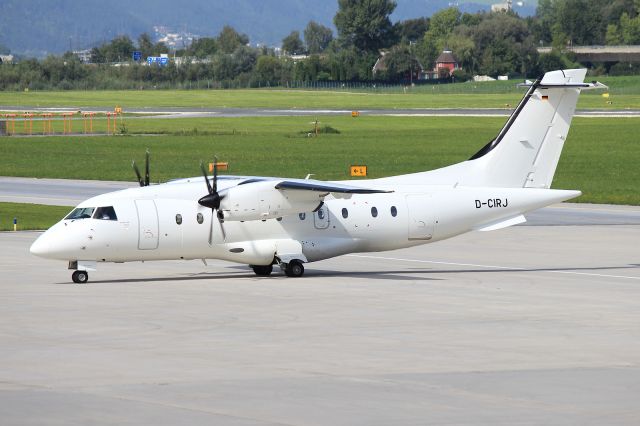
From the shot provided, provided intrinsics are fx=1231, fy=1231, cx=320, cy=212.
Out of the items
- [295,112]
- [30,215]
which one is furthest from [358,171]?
[295,112]

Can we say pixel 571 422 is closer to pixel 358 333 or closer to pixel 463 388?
pixel 463 388

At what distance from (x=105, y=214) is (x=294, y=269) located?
5143 mm

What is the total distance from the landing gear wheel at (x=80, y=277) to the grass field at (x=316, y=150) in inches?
1130

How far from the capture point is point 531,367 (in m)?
20.0

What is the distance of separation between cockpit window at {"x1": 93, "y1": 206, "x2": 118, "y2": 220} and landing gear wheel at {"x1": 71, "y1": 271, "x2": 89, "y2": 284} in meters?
1.52

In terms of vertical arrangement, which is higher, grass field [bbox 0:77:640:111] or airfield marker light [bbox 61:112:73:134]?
airfield marker light [bbox 61:112:73:134]

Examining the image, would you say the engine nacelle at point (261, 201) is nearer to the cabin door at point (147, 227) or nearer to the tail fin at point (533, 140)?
the cabin door at point (147, 227)

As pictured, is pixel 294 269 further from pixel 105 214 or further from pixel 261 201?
pixel 105 214

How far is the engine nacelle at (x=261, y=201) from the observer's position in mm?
30547

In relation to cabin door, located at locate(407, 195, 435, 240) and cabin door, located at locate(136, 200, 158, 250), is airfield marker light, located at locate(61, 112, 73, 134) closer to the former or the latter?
cabin door, located at locate(407, 195, 435, 240)

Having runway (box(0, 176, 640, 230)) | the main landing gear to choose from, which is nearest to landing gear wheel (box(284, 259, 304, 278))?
the main landing gear

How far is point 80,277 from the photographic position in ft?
100

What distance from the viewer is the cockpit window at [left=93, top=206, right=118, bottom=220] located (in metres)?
30.3

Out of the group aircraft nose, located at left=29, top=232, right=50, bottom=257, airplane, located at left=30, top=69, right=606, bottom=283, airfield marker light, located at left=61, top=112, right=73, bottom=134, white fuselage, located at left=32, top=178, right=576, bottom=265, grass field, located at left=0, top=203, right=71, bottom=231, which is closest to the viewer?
aircraft nose, located at left=29, top=232, right=50, bottom=257
